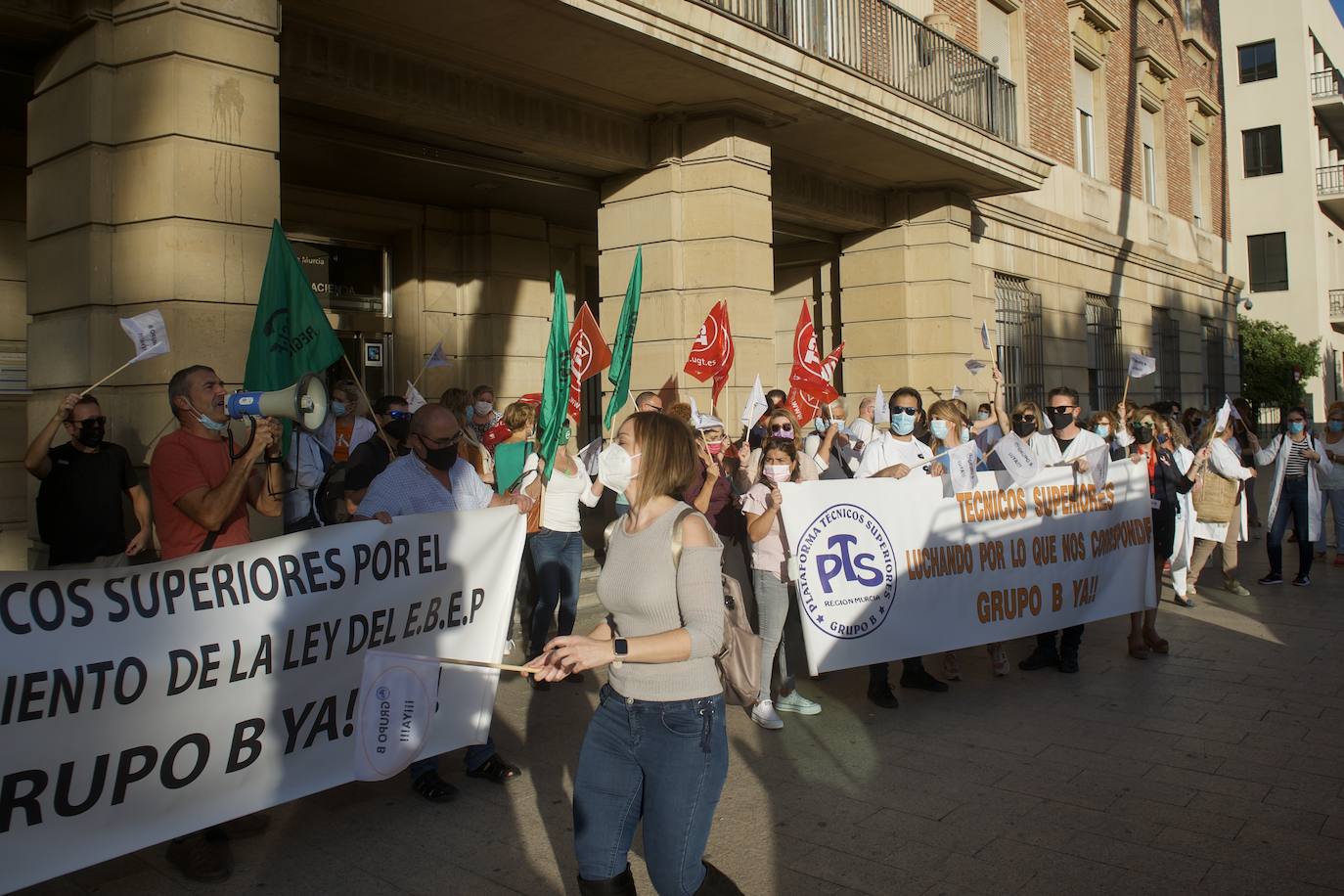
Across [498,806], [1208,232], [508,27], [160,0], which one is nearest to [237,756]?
[498,806]

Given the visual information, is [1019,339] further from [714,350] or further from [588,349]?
[588,349]

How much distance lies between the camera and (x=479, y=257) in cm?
1350

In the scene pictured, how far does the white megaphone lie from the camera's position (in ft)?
14.5

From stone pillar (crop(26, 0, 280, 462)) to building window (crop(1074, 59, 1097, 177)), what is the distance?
17336mm

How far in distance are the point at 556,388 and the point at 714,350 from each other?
13.0 ft

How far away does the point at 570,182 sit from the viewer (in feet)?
39.4

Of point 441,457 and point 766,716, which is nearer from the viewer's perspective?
point 441,457

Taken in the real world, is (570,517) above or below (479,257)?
below

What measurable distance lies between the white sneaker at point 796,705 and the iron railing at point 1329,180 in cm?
3964

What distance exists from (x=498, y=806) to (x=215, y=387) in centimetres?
227

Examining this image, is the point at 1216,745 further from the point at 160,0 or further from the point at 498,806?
the point at 160,0

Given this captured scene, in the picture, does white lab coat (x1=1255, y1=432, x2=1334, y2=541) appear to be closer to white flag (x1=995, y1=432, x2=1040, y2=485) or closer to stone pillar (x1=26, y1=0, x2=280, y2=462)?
white flag (x1=995, y1=432, x2=1040, y2=485)

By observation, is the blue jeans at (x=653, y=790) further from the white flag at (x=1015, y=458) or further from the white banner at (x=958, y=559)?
the white flag at (x=1015, y=458)

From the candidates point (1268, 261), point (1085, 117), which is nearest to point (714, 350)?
point (1085, 117)
